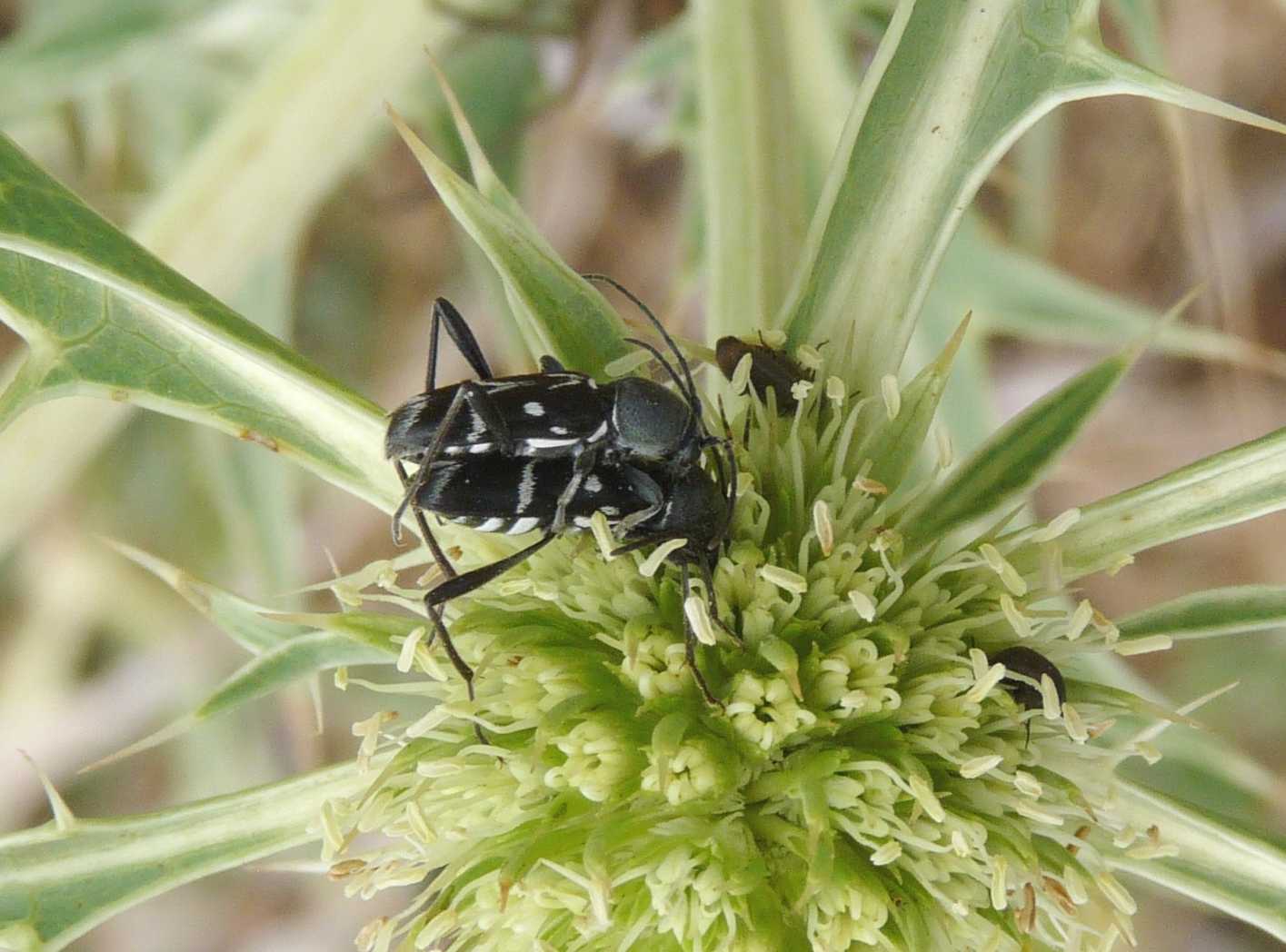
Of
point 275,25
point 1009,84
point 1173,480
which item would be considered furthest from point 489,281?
point 1173,480

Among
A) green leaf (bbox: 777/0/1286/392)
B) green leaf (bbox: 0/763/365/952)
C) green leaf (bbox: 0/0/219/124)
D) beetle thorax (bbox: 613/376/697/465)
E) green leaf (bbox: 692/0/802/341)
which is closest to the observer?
green leaf (bbox: 777/0/1286/392)

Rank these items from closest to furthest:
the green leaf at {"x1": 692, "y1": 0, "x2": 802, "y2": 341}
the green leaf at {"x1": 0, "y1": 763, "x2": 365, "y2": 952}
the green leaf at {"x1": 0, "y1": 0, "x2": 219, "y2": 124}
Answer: the green leaf at {"x1": 0, "y1": 763, "x2": 365, "y2": 952}, the green leaf at {"x1": 692, "y1": 0, "x2": 802, "y2": 341}, the green leaf at {"x1": 0, "y1": 0, "x2": 219, "y2": 124}

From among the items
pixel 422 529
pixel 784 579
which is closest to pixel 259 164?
pixel 422 529

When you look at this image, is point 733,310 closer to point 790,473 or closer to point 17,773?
point 790,473

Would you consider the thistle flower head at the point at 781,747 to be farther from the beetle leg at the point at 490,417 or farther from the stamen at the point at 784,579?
the beetle leg at the point at 490,417

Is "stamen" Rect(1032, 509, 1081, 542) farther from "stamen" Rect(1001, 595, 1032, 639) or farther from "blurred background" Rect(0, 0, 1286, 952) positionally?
"blurred background" Rect(0, 0, 1286, 952)

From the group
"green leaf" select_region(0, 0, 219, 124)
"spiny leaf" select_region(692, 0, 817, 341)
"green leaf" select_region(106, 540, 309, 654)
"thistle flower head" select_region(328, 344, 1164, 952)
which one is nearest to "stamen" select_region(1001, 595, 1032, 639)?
"thistle flower head" select_region(328, 344, 1164, 952)

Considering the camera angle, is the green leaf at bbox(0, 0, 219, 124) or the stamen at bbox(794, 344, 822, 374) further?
the green leaf at bbox(0, 0, 219, 124)
